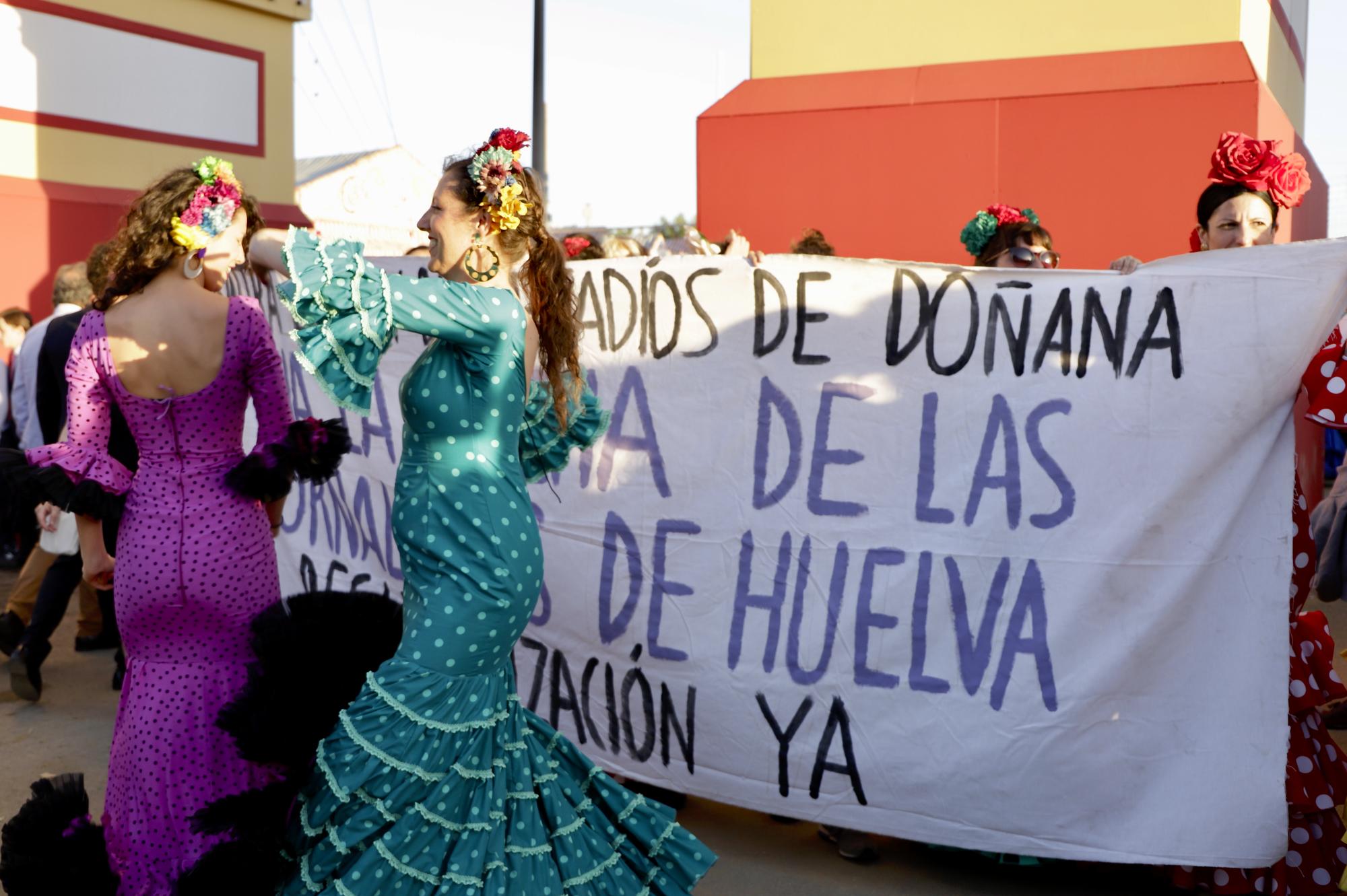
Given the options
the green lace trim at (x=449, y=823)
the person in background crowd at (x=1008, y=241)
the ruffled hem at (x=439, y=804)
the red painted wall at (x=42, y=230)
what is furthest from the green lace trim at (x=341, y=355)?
the red painted wall at (x=42, y=230)

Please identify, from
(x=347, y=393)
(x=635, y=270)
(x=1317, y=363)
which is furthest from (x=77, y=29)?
(x=1317, y=363)

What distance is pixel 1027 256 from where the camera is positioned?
13.4 feet

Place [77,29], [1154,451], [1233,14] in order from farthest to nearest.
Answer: [77,29], [1233,14], [1154,451]

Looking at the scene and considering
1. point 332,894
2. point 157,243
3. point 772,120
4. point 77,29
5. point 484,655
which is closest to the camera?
point 332,894

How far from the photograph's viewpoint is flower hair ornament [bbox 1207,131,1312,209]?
3.92 m

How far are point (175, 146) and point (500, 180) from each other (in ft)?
35.1

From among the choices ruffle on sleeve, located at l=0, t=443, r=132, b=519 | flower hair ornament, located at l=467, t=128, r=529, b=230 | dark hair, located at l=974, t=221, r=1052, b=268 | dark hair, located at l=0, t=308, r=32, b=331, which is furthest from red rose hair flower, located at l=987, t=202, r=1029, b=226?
dark hair, located at l=0, t=308, r=32, b=331

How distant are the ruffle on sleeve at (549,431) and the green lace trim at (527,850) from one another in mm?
979

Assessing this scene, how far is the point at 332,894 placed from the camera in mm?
2615

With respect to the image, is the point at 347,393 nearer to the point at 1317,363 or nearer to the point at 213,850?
the point at 213,850

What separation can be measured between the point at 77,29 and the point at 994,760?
11048mm

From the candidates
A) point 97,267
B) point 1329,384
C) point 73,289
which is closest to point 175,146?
point 73,289

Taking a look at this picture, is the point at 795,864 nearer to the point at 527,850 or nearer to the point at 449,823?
the point at 527,850

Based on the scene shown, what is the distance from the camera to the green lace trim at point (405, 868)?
261 centimetres
